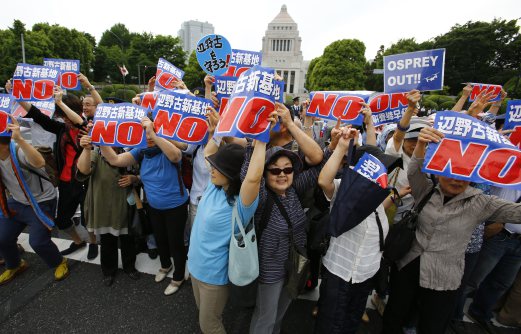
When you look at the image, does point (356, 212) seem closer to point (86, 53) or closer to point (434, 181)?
point (434, 181)

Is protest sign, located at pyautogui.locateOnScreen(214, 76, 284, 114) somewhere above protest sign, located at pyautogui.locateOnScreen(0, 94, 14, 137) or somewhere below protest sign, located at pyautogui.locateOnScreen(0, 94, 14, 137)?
above

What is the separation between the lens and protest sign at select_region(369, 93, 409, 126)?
355 cm

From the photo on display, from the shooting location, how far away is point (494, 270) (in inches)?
117

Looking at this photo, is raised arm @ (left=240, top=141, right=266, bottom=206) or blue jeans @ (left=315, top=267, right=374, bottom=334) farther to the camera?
blue jeans @ (left=315, top=267, right=374, bottom=334)

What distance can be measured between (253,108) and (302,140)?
564 millimetres

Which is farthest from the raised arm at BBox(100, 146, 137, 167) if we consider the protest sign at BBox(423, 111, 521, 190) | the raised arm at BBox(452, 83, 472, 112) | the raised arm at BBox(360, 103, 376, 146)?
the raised arm at BBox(452, 83, 472, 112)

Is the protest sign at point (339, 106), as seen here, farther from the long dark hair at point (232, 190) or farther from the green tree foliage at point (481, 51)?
the green tree foliage at point (481, 51)

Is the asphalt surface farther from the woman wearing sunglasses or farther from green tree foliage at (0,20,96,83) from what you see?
green tree foliage at (0,20,96,83)

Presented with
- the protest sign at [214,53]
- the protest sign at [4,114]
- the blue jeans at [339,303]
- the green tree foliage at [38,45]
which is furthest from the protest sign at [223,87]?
the green tree foliage at [38,45]

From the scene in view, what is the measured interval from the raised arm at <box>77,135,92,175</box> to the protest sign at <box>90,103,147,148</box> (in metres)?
0.07

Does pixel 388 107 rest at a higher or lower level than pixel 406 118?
higher

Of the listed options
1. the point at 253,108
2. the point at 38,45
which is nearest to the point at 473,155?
the point at 253,108

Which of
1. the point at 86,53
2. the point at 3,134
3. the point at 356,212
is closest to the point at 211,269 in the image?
the point at 356,212

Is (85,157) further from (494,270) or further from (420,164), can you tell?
(494,270)
